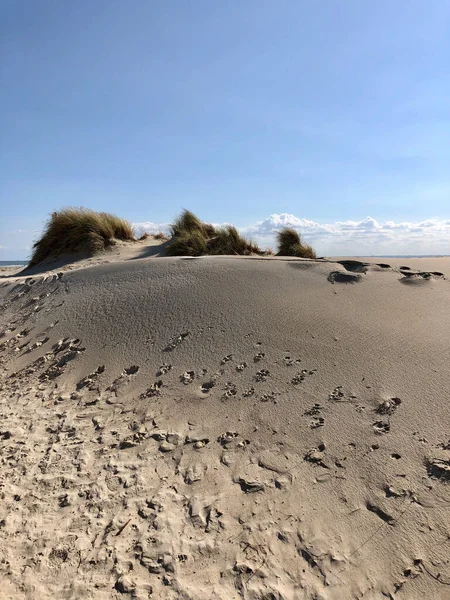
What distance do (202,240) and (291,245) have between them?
82.4 inches

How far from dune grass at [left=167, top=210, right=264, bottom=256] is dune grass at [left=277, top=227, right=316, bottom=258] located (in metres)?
0.53

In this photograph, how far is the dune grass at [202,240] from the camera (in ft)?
28.4

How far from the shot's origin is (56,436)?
10.3 feet

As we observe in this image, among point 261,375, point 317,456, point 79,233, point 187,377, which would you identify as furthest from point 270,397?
point 79,233

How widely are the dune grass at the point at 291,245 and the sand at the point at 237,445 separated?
166 inches

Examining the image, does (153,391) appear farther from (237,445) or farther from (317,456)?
(317,456)

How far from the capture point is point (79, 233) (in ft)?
30.0

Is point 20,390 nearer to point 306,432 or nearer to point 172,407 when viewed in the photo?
point 172,407

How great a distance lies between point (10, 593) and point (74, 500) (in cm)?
59

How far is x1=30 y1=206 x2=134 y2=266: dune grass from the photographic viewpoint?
29.5ft

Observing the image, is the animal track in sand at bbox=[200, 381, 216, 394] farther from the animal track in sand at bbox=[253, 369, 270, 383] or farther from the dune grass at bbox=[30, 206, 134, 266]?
the dune grass at bbox=[30, 206, 134, 266]

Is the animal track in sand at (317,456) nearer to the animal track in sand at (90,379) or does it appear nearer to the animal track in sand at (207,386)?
the animal track in sand at (207,386)

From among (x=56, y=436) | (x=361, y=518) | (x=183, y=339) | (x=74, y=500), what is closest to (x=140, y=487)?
(x=74, y=500)

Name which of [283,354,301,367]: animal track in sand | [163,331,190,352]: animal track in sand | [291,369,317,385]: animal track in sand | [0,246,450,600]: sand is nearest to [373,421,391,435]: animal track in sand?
[0,246,450,600]: sand
